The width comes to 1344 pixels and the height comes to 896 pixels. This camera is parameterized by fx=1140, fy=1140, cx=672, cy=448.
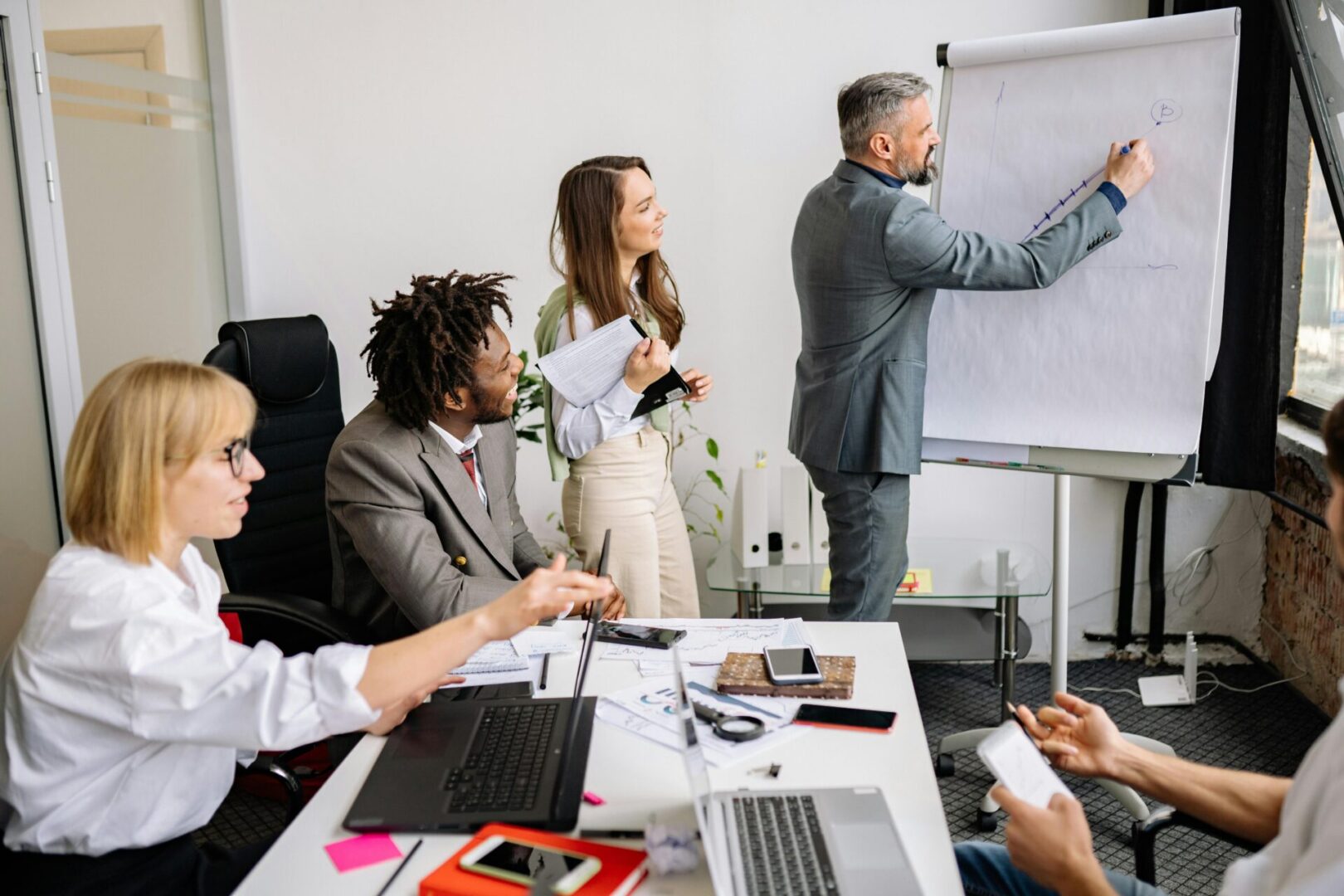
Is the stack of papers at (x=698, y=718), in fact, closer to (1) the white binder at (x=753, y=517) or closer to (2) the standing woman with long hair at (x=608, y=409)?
(2) the standing woman with long hair at (x=608, y=409)

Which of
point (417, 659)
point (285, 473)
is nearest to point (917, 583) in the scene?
point (285, 473)

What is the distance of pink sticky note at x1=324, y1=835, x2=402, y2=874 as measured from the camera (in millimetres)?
1302

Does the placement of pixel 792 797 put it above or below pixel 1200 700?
above

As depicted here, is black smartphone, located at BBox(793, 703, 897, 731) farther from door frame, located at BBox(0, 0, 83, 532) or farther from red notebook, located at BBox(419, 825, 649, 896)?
door frame, located at BBox(0, 0, 83, 532)

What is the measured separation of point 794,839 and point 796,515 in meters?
1.96

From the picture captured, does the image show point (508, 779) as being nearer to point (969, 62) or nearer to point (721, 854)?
point (721, 854)

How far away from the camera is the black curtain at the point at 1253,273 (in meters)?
2.88

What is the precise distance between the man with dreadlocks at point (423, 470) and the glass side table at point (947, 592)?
1001 millimetres

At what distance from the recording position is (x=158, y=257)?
3.40 m

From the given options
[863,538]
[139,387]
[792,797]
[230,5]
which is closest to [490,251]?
[230,5]

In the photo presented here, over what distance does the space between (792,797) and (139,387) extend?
0.92 metres

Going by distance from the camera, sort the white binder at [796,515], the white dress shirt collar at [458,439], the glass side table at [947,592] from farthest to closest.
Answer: the white binder at [796,515] → the glass side table at [947,592] → the white dress shirt collar at [458,439]

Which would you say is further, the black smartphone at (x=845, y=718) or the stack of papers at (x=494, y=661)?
the stack of papers at (x=494, y=661)

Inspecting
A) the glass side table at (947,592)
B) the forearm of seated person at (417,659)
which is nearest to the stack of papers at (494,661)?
the forearm of seated person at (417,659)
